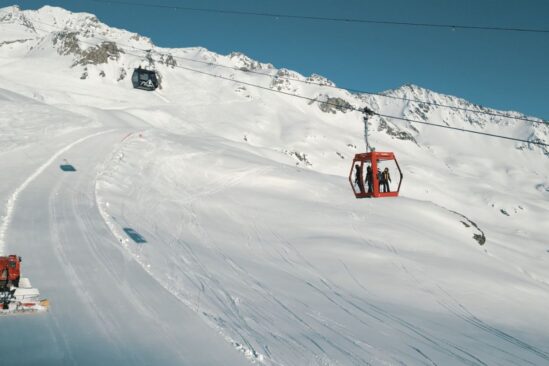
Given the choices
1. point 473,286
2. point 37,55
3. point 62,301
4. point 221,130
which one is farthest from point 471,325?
point 37,55

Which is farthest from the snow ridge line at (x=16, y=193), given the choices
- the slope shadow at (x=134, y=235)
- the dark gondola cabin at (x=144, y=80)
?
the dark gondola cabin at (x=144, y=80)

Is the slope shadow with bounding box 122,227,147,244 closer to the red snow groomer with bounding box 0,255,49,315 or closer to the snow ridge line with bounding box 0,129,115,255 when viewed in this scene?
the snow ridge line with bounding box 0,129,115,255

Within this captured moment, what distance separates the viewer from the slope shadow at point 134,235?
52.6 feet

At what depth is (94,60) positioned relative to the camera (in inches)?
4847

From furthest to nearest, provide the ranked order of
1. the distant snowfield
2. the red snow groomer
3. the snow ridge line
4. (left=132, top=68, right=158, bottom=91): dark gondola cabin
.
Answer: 1. (left=132, top=68, right=158, bottom=91): dark gondola cabin
2. the snow ridge line
3. the distant snowfield
4. the red snow groomer

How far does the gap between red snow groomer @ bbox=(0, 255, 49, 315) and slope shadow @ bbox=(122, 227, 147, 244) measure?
6.49 m

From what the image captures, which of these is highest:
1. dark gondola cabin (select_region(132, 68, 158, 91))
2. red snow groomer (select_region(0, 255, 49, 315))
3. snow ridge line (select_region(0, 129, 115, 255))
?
dark gondola cabin (select_region(132, 68, 158, 91))

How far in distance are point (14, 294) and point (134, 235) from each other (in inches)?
296

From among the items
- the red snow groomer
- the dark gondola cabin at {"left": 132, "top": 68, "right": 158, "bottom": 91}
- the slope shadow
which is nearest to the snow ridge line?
the slope shadow

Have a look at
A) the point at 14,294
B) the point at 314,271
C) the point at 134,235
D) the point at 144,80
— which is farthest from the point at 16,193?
the point at 144,80

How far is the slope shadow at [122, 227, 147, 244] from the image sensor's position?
52.6 feet

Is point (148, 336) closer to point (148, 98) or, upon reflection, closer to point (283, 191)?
point (283, 191)

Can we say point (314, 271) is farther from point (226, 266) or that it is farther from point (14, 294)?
point (14, 294)

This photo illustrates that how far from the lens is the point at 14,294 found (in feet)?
30.1
